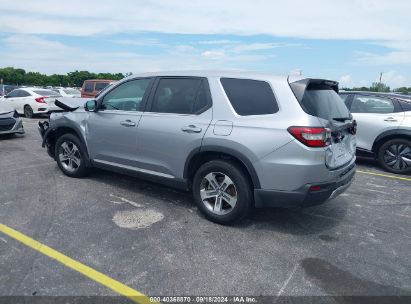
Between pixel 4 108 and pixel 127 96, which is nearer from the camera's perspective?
pixel 127 96

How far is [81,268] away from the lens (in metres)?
3.12

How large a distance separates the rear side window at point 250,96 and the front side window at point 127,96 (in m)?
1.32

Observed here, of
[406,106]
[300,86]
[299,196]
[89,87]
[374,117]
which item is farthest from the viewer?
[89,87]

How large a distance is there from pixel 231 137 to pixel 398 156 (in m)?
4.82

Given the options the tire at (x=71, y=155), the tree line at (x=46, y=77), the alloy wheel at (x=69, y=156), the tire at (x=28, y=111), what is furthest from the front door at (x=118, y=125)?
the tree line at (x=46, y=77)

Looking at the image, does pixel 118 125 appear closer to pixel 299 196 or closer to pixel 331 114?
pixel 299 196

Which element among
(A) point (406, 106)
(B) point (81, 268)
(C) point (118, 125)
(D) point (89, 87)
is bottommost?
(B) point (81, 268)

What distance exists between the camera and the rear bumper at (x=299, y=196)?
3.57m

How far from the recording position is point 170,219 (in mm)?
4254

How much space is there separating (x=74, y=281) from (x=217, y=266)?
125 centimetres

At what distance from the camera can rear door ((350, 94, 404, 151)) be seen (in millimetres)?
7008

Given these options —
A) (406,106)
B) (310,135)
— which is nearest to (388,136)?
(406,106)

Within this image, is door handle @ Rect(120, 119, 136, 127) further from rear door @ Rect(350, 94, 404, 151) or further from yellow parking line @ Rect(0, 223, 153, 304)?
rear door @ Rect(350, 94, 404, 151)

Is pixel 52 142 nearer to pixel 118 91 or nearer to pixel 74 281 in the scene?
pixel 118 91
